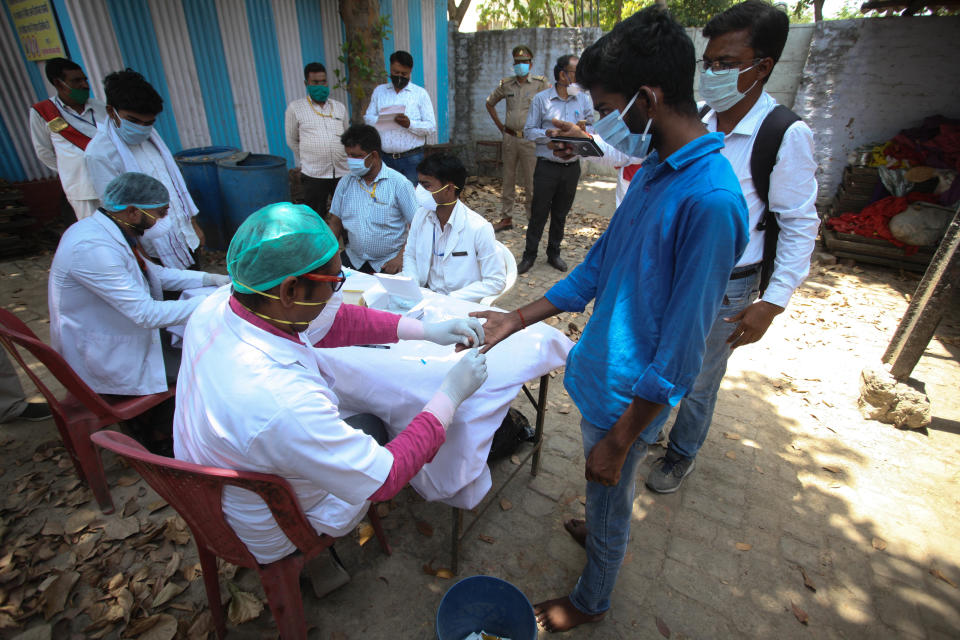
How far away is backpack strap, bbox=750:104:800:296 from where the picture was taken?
7.14ft

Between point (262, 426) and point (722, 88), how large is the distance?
2404 mm

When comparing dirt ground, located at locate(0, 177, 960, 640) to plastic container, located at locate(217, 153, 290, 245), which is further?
plastic container, located at locate(217, 153, 290, 245)

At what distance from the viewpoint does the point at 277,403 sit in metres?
1.37

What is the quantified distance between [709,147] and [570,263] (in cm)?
521

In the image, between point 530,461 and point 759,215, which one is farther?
point 530,461

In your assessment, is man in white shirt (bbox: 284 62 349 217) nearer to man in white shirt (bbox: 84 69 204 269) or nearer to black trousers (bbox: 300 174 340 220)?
black trousers (bbox: 300 174 340 220)

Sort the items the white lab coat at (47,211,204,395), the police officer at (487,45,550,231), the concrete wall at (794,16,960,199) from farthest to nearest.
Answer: the police officer at (487,45,550,231)
the concrete wall at (794,16,960,199)
the white lab coat at (47,211,204,395)

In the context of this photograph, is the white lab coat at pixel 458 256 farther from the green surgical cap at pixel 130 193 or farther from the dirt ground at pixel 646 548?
the green surgical cap at pixel 130 193

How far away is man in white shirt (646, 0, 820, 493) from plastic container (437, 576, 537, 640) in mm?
1222

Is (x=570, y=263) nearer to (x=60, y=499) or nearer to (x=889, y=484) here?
(x=889, y=484)

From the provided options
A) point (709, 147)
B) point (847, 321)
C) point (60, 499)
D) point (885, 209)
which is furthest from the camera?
point (885, 209)

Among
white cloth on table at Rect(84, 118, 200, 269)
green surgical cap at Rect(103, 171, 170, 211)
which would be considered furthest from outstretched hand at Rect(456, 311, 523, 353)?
white cloth on table at Rect(84, 118, 200, 269)

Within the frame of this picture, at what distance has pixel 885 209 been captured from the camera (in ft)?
21.2

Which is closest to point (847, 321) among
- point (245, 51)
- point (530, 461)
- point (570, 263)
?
point (570, 263)
